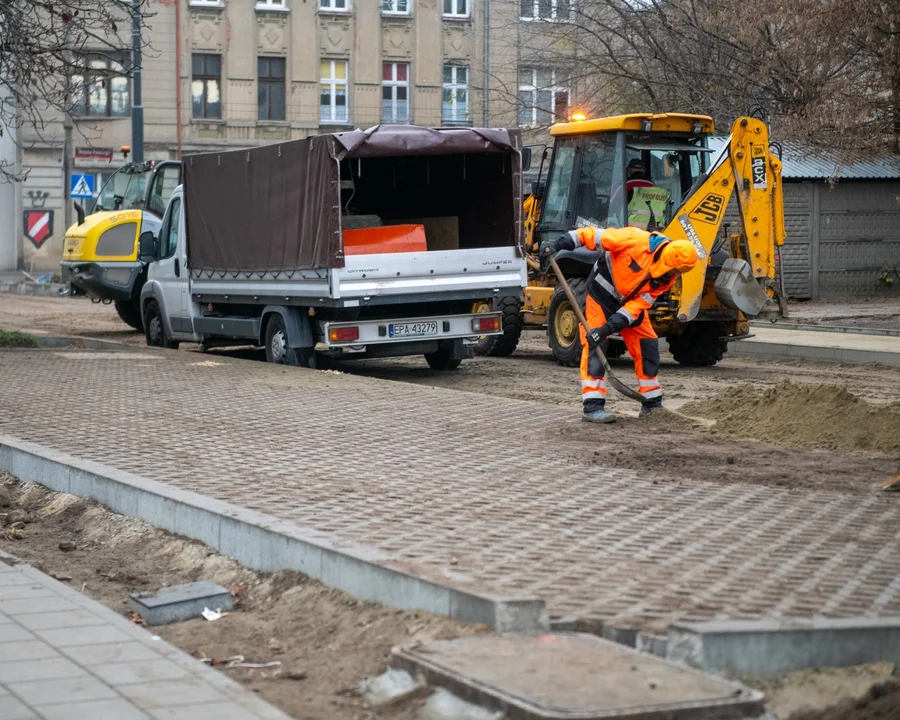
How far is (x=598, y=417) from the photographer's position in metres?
10.7

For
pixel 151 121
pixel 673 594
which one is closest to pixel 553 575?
pixel 673 594

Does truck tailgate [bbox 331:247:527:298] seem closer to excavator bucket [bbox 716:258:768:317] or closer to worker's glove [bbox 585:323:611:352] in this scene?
excavator bucket [bbox 716:258:768:317]

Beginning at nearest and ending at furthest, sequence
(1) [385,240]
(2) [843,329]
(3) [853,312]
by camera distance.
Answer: (1) [385,240] → (2) [843,329] → (3) [853,312]

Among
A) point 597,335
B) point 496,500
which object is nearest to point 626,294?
point 597,335

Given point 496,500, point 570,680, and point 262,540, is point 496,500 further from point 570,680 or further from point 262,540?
point 570,680

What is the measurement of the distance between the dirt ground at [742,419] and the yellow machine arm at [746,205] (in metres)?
1.39

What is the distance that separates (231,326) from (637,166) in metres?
5.32

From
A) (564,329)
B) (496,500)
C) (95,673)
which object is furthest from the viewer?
(564,329)

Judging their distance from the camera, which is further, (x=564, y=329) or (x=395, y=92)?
(x=395, y=92)

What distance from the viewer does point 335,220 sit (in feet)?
47.4

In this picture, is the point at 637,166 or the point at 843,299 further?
the point at 843,299

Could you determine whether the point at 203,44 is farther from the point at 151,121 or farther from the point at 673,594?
the point at 673,594

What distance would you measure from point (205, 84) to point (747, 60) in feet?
73.7

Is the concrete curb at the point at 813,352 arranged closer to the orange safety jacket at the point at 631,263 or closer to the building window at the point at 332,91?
the orange safety jacket at the point at 631,263
